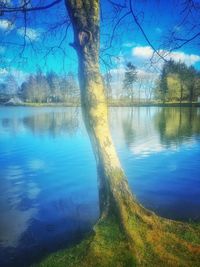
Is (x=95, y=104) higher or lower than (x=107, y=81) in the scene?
lower

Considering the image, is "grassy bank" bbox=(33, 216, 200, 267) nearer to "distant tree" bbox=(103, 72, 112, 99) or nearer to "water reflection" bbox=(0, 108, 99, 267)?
"water reflection" bbox=(0, 108, 99, 267)

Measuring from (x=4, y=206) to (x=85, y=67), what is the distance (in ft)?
22.8

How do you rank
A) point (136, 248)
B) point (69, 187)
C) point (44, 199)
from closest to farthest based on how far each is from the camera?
point (136, 248), point (44, 199), point (69, 187)

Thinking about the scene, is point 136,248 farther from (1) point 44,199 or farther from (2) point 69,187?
(2) point 69,187

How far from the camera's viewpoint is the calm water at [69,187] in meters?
8.63

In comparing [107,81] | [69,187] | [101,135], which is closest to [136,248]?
[101,135]

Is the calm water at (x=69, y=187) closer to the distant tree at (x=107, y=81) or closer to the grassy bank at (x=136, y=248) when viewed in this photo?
the distant tree at (x=107, y=81)

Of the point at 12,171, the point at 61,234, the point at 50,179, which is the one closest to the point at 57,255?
the point at 61,234

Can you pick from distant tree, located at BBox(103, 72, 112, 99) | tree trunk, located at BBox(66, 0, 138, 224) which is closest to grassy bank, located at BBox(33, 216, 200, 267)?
tree trunk, located at BBox(66, 0, 138, 224)

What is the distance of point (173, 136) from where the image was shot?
27.6 metres

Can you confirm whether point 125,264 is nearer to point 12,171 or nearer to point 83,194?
point 83,194

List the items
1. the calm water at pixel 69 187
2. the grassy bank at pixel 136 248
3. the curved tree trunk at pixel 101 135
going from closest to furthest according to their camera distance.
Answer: the grassy bank at pixel 136 248 → the curved tree trunk at pixel 101 135 → the calm water at pixel 69 187

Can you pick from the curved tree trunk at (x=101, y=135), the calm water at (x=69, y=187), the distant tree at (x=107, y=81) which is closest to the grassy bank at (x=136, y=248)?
the curved tree trunk at (x=101, y=135)

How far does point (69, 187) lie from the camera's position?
13352 mm
